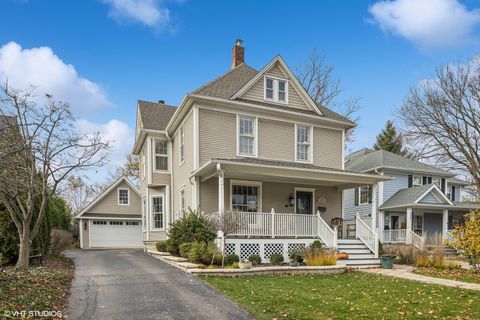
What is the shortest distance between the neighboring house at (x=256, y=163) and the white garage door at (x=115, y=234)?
20.1 ft

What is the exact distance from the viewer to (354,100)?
27.9m

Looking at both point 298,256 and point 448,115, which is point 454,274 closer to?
point 298,256

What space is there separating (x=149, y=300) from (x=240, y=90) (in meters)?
10.1

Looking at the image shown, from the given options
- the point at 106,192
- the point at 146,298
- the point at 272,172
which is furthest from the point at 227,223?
the point at 106,192

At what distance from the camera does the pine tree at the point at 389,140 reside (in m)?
39.6

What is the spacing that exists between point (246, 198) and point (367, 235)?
5.17 m

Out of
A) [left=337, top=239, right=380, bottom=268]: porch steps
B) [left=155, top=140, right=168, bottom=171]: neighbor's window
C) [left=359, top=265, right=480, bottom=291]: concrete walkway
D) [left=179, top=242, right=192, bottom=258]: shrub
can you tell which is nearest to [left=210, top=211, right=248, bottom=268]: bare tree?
[left=179, top=242, right=192, bottom=258]: shrub

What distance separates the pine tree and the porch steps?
28.4m

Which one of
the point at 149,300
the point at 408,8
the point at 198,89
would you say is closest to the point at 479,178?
the point at 408,8

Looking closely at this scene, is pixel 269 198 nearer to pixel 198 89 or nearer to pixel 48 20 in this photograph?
pixel 198 89

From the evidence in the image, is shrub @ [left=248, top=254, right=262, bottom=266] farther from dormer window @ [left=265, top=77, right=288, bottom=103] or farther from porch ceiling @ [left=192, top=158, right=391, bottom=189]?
dormer window @ [left=265, top=77, right=288, bottom=103]

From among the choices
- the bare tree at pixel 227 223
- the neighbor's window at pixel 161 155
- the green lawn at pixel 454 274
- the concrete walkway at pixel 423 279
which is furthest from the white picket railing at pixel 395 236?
the neighbor's window at pixel 161 155

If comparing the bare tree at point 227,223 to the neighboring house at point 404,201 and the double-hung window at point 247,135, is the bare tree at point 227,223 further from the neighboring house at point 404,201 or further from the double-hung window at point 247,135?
the neighboring house at point 404,201

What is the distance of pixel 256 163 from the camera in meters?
12.6
